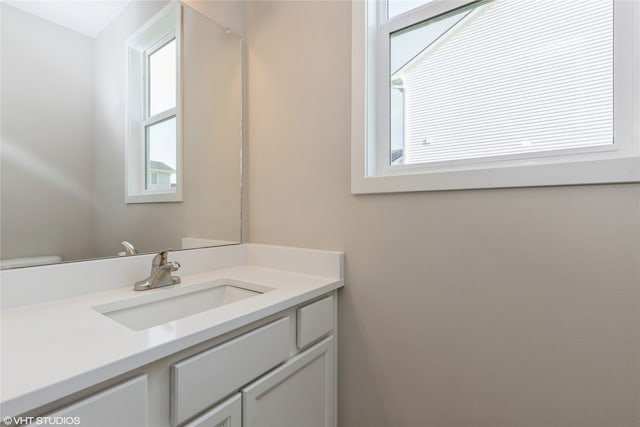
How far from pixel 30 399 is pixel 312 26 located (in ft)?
4.60

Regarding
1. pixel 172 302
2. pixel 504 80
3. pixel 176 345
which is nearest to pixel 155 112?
Result: pixel 172 302

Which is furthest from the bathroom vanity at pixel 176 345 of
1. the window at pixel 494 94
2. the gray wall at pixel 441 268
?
the window at pixel 494 94

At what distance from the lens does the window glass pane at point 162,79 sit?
3.56 feet

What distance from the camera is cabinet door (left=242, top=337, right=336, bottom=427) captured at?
0.78m

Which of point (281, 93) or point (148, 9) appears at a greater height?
point (148, 9)

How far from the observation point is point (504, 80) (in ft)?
3.03

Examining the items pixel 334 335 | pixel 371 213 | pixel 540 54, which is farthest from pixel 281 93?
pixel 334 335

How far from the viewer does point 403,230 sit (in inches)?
40.1

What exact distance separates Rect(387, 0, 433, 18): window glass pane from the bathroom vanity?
39.2 inches

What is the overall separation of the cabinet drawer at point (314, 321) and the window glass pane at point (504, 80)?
0.63m

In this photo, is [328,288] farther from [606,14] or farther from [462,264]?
[606,14]

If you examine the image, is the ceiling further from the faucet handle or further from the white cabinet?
the white cabinet

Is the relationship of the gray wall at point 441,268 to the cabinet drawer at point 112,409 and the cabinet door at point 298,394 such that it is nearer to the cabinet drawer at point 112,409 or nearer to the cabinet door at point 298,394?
the cabinet door at point 298,394

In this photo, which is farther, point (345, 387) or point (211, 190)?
point (211, 190)
